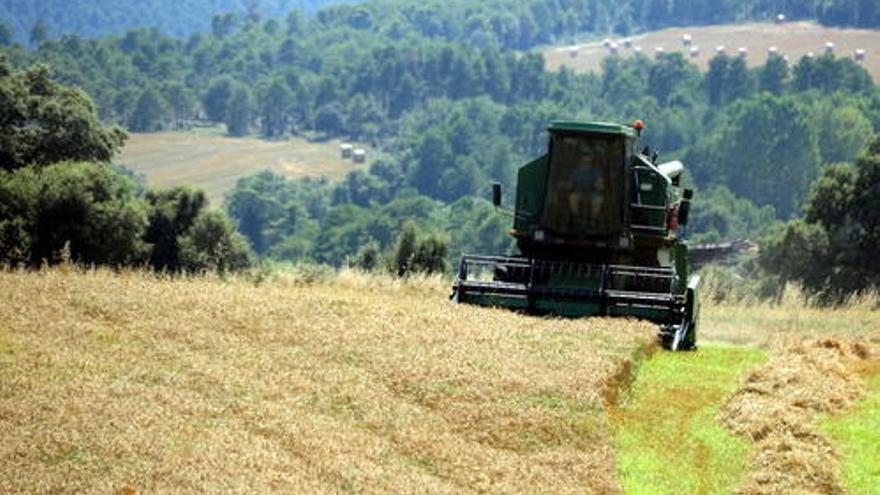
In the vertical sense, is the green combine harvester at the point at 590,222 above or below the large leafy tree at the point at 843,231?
above

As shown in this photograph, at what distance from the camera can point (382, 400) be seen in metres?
17.2

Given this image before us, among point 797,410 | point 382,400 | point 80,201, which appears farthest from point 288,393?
point 80,201

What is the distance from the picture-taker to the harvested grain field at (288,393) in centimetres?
1408

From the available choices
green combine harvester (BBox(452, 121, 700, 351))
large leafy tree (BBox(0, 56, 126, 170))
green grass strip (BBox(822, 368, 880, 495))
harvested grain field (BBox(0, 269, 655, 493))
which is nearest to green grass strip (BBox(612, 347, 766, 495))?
harvested grain field (BBox(0, 269, 655, 493))

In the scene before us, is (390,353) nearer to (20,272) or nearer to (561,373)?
(561,373)

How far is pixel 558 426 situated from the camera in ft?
55.9

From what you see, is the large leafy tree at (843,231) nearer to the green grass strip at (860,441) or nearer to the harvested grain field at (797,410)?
the harvested grain field at (797,410)

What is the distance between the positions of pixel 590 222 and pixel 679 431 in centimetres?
921

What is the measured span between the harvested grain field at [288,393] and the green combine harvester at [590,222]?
2.82 m

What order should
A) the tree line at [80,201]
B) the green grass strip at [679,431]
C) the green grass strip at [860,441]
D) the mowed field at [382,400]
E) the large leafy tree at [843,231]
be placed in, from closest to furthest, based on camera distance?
the mowed field at [382,400], the green grass strip at [860,441], the green grass strip at [679,431], the tree line at [80,201], the large leafy tree at [843,231]

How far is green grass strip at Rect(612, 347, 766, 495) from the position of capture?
648 inches

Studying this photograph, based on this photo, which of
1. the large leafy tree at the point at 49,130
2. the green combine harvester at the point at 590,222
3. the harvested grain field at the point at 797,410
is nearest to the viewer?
the harvested grain field at the point at 797,410

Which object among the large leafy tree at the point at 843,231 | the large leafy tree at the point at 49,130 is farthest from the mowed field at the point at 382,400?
the large leafy tree at the point at 49,130

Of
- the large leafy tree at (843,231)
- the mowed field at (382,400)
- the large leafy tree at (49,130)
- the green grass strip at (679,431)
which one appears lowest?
the large leafy tree at (843,231)
